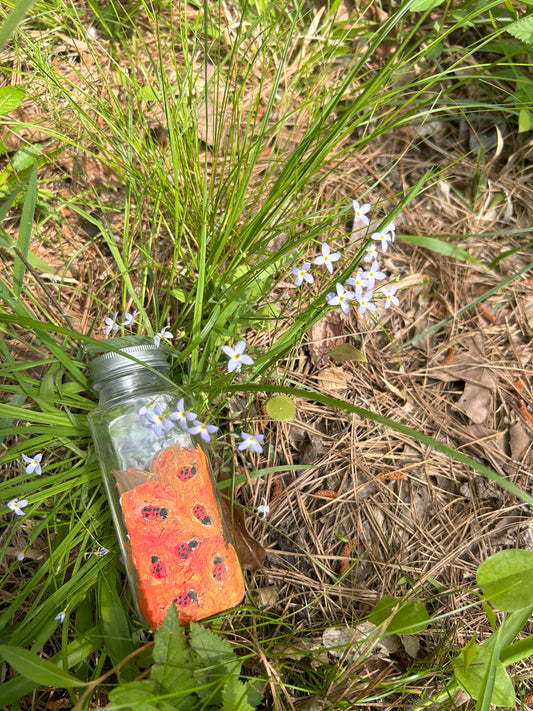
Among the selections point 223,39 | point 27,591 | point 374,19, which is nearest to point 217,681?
point 27,591

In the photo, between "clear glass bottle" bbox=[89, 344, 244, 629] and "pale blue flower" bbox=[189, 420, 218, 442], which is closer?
"pale blue flower" bbox=[189, 420, 218, 442]

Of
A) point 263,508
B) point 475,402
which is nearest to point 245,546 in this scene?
point 263,508

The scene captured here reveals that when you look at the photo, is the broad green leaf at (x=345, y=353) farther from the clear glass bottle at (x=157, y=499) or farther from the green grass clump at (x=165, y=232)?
the clear glass bottle at (x=157, y=499)

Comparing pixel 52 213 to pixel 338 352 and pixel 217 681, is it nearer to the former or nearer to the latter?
pixel 338 352

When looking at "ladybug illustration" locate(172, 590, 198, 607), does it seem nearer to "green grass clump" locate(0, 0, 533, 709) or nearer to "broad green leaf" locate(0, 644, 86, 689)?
"green grass clump" locate(0, 0, 533, 709)

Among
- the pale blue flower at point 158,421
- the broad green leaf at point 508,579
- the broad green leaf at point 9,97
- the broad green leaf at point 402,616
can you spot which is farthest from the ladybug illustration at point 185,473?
the broad green leaf at point 9,97

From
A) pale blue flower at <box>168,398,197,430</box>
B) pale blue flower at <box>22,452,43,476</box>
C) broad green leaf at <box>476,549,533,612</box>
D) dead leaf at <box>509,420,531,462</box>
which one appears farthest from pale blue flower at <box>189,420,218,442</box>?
dead leaf at <box>509,420,531,462</box>

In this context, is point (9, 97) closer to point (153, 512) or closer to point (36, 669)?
point (153, 512)
